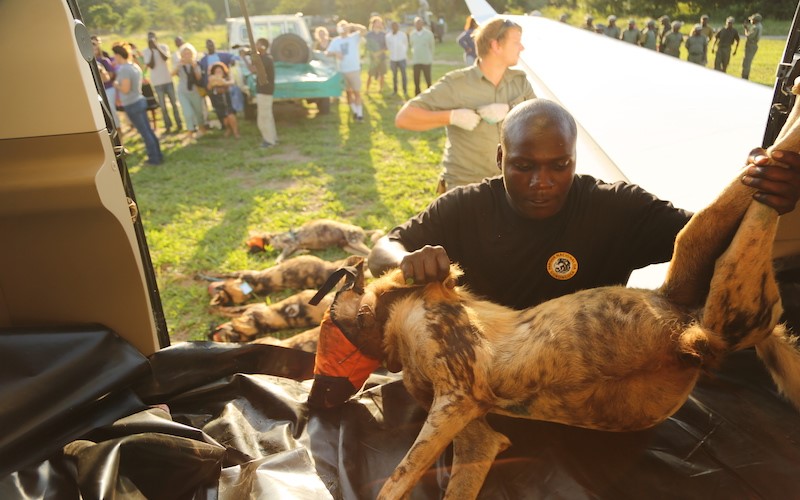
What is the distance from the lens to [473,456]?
2.16 meters

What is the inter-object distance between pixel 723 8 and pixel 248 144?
1095 cm

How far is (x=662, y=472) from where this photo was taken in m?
2.10

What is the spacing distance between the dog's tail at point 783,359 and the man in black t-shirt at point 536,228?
0.54 m

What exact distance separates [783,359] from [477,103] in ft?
10.3

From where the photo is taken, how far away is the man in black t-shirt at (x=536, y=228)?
2.31m

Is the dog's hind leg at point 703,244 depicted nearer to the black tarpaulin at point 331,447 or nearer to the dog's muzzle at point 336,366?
the black tarpaulin at point 331,447

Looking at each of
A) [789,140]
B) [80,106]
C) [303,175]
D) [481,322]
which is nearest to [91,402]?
[80,106]

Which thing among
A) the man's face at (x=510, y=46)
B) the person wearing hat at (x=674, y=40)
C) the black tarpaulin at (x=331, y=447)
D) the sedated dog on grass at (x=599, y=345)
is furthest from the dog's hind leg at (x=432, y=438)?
the person wearing hat at (x=674, y=40)

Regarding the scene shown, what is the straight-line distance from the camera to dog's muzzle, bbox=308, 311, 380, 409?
8.14 ft

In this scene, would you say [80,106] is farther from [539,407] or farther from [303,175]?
[303,175]

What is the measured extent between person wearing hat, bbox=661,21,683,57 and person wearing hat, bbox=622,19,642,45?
1078 millimetres

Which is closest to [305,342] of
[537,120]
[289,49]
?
[537,120]

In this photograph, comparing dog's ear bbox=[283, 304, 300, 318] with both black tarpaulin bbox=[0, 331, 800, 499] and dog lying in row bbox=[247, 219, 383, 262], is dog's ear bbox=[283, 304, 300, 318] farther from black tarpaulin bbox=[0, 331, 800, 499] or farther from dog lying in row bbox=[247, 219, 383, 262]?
black tarpaulin bbox=[0, 331, 800, 499]

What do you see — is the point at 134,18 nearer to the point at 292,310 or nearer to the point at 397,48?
the point at 292,310
